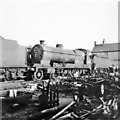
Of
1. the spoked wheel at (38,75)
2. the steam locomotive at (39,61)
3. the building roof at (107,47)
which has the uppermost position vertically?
the building roof at (107,47)

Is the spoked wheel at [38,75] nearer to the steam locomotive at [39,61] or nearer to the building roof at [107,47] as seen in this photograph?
the steam locomotive at [39,61]

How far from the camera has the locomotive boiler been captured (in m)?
15.7

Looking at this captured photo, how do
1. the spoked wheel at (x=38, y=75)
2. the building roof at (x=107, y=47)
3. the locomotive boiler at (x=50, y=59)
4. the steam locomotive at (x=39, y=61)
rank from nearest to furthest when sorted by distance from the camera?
the steam locomotive at (x=39, y=61) < the spoked wheel at (x=38, y=75) < the locomotive boiler at (x=50, y=59) < the building roof at (x=107, y=47)

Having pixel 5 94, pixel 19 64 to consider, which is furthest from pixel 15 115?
pixel 19 64

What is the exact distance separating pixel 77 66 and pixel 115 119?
47.4 ft

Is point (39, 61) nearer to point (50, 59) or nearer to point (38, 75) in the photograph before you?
point (50, 59)

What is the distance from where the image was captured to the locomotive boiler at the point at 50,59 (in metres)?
15.7

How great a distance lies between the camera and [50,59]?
1717 cm

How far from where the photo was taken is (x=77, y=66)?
2006cm

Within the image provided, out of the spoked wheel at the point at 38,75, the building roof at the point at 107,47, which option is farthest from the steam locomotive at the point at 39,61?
the building roof at the point at 107,47

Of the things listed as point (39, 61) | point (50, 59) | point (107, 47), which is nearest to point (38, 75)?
point (39, 61)

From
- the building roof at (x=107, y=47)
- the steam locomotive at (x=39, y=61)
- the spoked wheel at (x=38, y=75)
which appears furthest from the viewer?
the building roof at (x=107, y=47)

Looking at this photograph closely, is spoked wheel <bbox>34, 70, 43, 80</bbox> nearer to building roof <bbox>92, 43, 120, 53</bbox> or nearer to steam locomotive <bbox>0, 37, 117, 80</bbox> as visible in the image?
steam locomotive <bbox>0, 37, 117, 80</bbox>

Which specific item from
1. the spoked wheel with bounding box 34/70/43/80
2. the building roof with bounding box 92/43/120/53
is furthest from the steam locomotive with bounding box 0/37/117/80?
the building roof with bounding box 92/43/120/53
